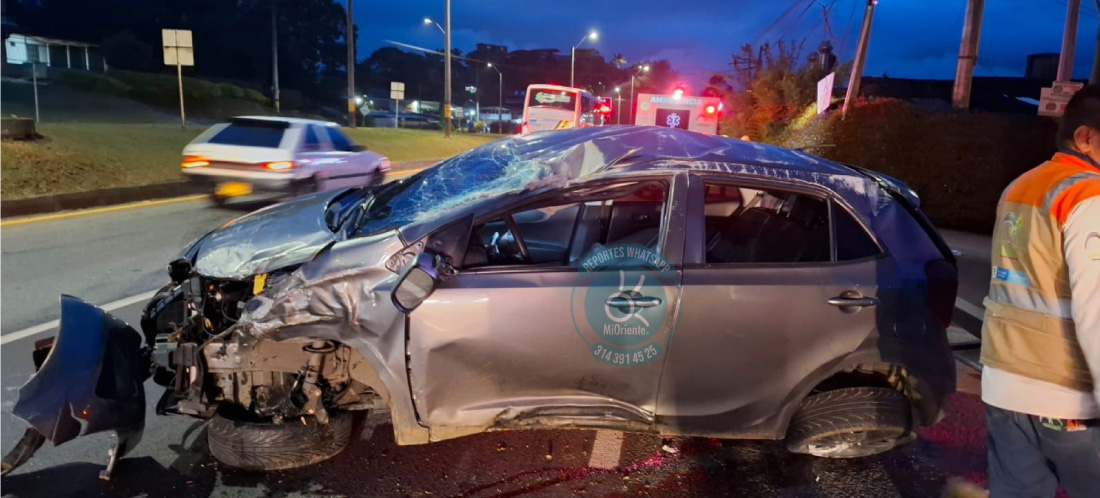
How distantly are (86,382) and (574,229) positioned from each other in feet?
8.54

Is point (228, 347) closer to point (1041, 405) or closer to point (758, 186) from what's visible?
point (758, 186)

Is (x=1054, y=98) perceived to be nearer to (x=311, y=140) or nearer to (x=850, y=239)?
(x=850, y=239)

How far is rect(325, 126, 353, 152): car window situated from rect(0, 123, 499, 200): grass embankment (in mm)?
4339

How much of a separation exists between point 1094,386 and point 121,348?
376 centimetres

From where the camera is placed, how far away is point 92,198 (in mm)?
11336

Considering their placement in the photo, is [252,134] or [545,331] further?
[252,134]

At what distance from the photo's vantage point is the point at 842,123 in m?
13.0

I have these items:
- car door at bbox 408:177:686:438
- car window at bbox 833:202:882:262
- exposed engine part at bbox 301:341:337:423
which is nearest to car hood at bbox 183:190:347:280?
exposed engine part at bbox 301:341:337:423

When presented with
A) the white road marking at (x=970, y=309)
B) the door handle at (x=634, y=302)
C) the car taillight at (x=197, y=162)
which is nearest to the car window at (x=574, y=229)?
the door handle at (x=634, y=302)

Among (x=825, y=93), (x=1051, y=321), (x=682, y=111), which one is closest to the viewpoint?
(x=1051, y=321)

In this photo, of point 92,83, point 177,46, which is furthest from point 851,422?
point 92,83

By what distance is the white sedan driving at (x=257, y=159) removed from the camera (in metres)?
9.95

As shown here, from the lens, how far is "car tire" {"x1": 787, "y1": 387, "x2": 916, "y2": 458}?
326 centimetres

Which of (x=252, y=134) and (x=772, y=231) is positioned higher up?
(x=252, y=134)
